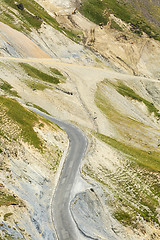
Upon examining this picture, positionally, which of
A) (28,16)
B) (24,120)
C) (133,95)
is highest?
(133,95)

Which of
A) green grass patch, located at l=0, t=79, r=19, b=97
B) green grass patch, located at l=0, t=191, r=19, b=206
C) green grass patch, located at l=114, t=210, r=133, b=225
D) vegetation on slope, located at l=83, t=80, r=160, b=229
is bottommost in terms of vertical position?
green grass patch, located at l=0, t=79, r=19, b=97

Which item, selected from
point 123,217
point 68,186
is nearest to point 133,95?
point 68,186

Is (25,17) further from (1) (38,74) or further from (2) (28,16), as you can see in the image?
(1) (38,74)

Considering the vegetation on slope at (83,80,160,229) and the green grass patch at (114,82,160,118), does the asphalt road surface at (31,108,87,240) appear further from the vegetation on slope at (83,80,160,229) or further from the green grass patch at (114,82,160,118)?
the green grass patch at (114,82,160,118)

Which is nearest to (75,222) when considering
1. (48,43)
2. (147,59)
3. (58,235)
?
(58,235)

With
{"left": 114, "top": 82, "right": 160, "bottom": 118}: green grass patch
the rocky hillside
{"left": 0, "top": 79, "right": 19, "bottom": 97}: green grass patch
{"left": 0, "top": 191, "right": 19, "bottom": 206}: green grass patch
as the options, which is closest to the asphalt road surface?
the rocky hillside

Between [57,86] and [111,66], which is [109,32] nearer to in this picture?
[111,66]
